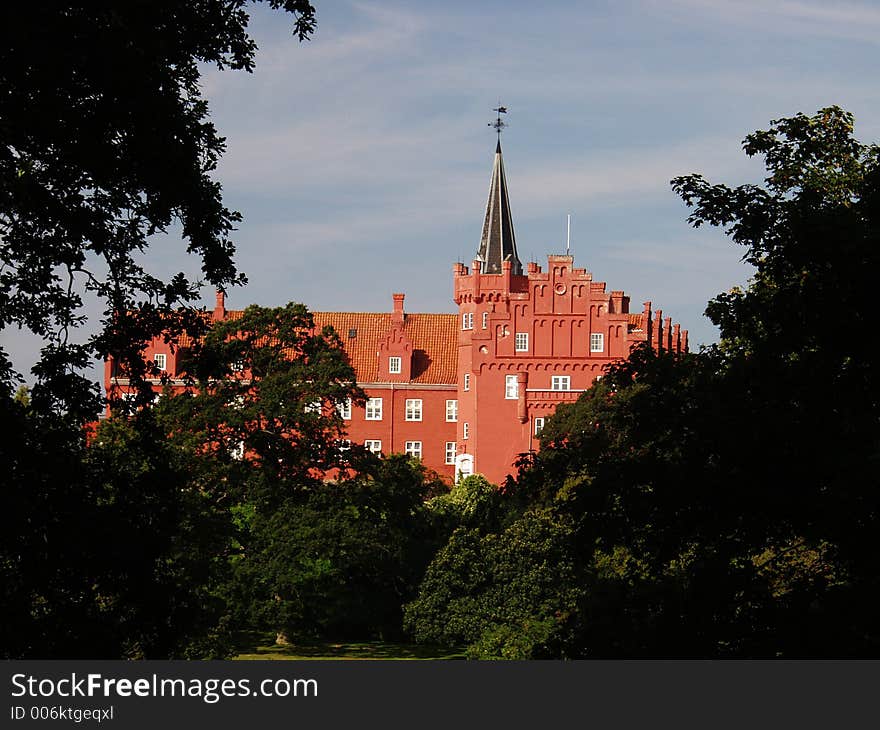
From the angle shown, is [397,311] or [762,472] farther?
[397,311]

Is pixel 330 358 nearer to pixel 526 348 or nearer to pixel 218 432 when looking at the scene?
pixel 218 432

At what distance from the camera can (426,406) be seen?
104438 millimetres

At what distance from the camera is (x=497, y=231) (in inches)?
3991

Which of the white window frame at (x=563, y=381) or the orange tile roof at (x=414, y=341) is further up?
the orange tile roof at (x=414, y=341)

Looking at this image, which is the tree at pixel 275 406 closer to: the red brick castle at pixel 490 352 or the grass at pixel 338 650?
the grass at pixel 338 650

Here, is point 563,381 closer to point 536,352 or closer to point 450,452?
point 536,352

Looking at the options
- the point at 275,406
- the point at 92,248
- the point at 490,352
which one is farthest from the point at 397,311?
the point at 92,248

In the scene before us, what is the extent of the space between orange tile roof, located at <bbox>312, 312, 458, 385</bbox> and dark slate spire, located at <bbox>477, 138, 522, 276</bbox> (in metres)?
8.52

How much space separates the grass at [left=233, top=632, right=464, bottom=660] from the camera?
5084cm

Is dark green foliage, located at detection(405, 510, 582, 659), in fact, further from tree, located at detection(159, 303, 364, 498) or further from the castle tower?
the castle tower

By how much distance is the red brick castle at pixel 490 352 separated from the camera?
88.8 metres

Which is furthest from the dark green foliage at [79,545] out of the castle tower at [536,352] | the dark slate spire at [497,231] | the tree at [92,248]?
the dark slate spire at [497,231]

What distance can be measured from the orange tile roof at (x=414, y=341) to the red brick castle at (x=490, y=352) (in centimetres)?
7

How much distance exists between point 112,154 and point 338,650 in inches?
1467
